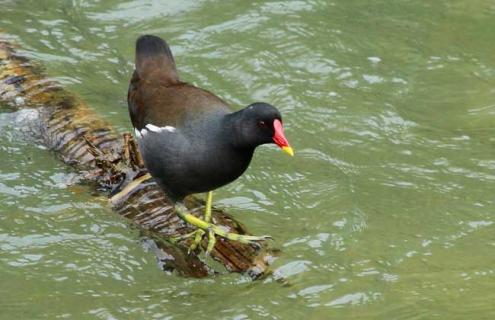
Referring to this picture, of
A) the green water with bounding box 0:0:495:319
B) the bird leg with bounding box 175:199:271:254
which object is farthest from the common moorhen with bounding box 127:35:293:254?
the green water with bounding box 0:0:495:319

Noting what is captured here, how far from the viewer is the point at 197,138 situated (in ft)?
15.8

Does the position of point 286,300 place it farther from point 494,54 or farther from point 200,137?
point 494,54

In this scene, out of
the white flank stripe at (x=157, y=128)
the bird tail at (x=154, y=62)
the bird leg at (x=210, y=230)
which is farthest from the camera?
the bird tail at (x=154, y=62)

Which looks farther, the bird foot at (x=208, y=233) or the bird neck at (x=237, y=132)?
the bird foot at (x=208, y=233)

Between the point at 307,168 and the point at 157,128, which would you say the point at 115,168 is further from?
the point at 307,168

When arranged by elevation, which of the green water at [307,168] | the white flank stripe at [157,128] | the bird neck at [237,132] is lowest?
the green water at [307,168]

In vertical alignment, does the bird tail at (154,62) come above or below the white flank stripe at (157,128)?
above

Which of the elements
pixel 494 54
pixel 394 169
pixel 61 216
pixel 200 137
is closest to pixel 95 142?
pixel 61 216

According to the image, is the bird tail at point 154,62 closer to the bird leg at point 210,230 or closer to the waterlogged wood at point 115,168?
the waterlogged wood at point 115,168

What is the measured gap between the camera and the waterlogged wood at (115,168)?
4875 millimetres

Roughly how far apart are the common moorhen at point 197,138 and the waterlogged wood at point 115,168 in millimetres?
96

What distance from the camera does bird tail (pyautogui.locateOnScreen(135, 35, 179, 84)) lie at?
5.39 meters

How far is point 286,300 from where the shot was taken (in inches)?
188

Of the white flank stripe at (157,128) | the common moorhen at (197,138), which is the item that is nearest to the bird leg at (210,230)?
the common moorhen at (197,138)
